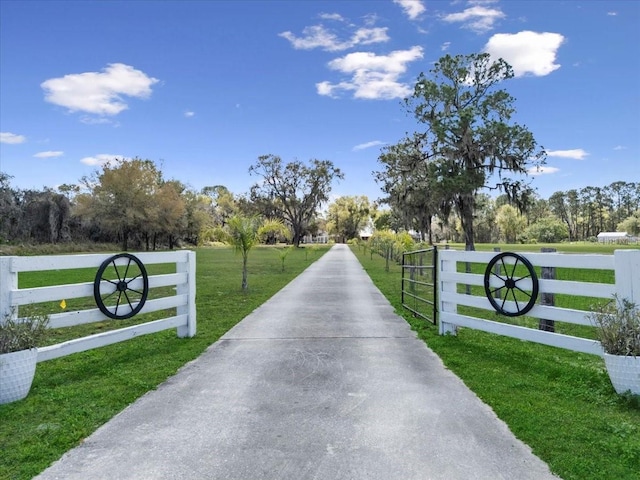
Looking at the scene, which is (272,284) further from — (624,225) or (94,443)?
(624,225)

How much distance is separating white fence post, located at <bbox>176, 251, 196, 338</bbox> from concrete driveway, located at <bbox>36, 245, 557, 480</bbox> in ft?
3.74

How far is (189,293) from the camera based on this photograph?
6.44m

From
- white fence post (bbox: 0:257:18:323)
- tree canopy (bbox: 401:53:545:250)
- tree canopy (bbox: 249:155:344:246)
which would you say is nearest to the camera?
white fence post (bbox: 0:257:18:323)

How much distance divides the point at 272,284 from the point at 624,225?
8808 cm

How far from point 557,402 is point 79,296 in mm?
4899

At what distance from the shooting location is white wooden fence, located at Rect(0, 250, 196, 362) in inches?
163

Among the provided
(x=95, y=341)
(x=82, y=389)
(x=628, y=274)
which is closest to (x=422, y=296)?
(x=628, y=274)

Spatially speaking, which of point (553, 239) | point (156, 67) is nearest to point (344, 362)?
point (156, 67)

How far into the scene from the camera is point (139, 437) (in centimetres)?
310

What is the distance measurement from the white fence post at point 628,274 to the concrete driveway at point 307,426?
174 cm

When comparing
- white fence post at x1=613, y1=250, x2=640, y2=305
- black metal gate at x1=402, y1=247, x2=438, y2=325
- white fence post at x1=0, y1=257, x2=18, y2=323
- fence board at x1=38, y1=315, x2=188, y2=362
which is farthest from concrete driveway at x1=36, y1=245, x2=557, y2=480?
black metal gate at x1=402, y1=247, x2=438, y2=325

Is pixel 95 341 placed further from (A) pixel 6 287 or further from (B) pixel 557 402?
(B) pixel 557 402

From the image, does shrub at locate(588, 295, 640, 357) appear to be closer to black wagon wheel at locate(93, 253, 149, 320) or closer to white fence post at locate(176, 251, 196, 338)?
black wagon wheel at locate(93, 253, 149, 320)

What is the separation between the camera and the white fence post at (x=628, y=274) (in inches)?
155
